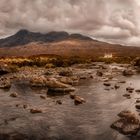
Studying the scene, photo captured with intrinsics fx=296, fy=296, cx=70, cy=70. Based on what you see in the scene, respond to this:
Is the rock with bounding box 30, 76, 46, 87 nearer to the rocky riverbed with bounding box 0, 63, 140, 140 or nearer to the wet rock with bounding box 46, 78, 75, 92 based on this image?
the rocky riverbed with bounding box 0, 63, 140, 140

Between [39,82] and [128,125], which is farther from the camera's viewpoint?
[39,82]

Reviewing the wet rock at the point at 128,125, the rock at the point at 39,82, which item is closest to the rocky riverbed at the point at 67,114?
the wet rock at the point at 128,125

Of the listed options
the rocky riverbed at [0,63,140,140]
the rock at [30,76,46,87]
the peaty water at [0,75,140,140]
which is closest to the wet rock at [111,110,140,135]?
the rocky riverbed at [0,63,140,140]

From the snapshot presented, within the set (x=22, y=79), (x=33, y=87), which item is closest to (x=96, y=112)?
(x=33, y=87)

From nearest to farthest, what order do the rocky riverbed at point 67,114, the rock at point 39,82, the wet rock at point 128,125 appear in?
the wet rock at point 128,125 → the rocky riverbed at point 67,114 → the rock at point 39,82

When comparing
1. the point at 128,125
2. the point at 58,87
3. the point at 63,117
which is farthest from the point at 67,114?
the point at 58,87

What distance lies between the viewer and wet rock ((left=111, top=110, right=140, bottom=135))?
2292 centimetres

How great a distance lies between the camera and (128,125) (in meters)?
23.6

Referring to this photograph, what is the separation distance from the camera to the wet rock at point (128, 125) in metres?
22.9

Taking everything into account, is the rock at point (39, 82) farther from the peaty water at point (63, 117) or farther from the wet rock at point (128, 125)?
the wet rock at point (128, 125)

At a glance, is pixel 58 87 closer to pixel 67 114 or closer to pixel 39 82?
pixel 39 82

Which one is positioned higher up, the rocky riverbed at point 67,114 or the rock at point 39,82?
the rock at point 39,82

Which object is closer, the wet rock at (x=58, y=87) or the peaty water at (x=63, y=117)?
the peaty water at (x=63, y=117)

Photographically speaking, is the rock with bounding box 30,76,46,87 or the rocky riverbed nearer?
the rocky riverbed
